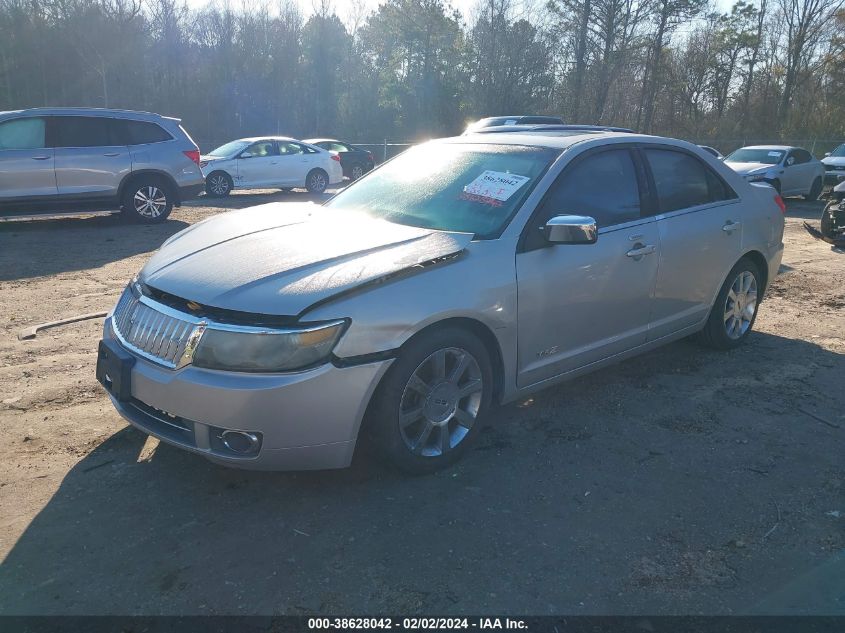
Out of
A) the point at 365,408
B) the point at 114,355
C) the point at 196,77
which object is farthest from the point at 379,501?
the point at 196,77

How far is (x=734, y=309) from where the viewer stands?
17.3 ft

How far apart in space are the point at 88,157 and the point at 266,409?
9.50 m

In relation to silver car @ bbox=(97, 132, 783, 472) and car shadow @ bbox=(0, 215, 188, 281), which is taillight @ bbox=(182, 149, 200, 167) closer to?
car shadow @ bbox=(0, 215, 188, 281)

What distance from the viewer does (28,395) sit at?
4156 millimetres

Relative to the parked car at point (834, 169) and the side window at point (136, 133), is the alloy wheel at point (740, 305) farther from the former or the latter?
the parked car at point (834, 169)

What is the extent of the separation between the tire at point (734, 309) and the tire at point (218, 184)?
14.2 m

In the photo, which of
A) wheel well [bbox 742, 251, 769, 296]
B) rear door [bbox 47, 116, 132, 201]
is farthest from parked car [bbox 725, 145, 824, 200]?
rear door [bbox 47, 116, 132, 201]

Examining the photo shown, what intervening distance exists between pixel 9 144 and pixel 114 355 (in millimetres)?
8874

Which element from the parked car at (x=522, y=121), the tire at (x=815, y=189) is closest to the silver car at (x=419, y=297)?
the parked car at (x=522, y=121)

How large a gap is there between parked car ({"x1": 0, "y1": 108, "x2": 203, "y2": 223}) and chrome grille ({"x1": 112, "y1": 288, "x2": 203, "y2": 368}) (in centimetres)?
829

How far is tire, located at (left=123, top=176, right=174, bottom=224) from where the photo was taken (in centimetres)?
1109

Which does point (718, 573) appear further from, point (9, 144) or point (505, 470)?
point (9, 144)

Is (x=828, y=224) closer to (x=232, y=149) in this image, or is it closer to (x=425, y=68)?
(x=232, y=149)

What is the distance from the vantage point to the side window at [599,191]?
151 inches
